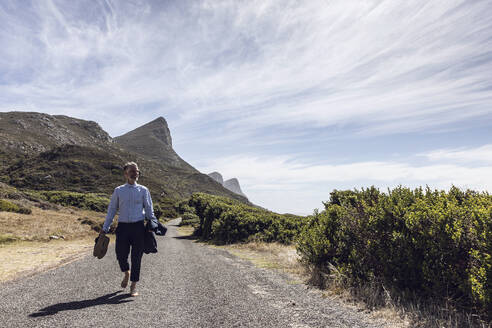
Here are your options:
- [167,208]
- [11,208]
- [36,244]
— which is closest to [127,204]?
[36,244]

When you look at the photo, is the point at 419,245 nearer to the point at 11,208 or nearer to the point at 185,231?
the point at 11,208

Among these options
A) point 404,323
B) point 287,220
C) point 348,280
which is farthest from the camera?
point 287,220

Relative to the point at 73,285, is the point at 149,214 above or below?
above

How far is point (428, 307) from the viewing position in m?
4.50

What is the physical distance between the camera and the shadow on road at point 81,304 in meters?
4.36

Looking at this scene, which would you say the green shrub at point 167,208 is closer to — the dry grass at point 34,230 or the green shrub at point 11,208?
the green shrub at point 11,208

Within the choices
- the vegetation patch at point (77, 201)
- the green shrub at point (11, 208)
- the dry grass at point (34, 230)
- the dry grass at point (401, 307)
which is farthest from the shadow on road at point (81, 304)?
the vegetation patch at point (77, 201)

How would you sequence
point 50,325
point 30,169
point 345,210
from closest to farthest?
1. point 50,325
2. point 345,210
3. point 30,169

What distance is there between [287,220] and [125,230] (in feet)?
44.9

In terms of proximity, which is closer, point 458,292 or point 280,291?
point 458,292

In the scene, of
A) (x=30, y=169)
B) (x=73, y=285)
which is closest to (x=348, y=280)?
(x=73, y=285)

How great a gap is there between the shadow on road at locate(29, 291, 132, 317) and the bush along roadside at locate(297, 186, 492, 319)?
4.66 m

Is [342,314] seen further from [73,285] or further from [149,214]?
[73,285]

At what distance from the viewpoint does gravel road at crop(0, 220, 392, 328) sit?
4.20m
